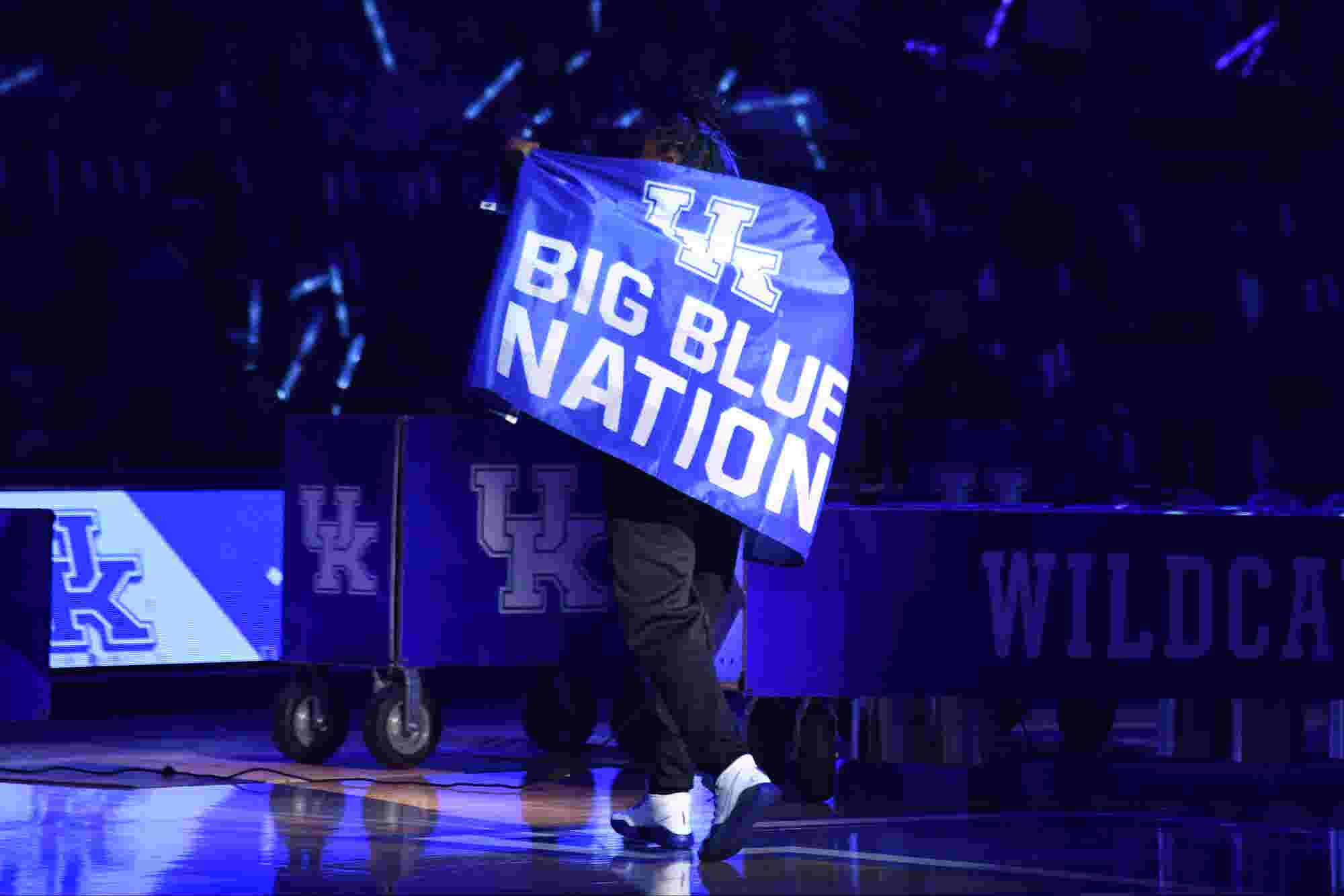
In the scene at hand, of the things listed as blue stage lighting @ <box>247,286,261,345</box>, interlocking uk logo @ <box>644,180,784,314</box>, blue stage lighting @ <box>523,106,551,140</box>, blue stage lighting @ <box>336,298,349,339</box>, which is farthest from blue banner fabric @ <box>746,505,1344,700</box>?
blue stage lighting @ <box>523,106,551,140</box>

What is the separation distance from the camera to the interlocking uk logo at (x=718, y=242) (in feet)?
17.4

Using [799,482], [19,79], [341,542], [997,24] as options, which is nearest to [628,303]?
[799,482]

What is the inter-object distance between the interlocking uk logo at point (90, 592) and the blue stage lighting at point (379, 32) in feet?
28.3

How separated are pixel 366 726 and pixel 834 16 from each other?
41.7ft

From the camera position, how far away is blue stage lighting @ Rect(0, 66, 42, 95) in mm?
15969

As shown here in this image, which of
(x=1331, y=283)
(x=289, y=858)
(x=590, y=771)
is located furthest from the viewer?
(x=1331, y=283)

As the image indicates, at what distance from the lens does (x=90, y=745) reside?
8219 millimetres

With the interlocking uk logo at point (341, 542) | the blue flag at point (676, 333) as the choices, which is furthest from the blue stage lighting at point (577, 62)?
the blue flag at point (676, 333)

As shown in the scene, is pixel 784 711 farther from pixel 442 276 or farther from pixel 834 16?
pixel 834 16

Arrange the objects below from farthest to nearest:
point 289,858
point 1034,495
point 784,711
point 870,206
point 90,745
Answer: point 870,206, point 1034,495, point 90,745, point 784,711, point 289,858

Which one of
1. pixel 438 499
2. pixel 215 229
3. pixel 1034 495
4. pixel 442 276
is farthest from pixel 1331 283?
pixel 438 499

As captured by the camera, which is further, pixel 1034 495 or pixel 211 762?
pixel 1034 495

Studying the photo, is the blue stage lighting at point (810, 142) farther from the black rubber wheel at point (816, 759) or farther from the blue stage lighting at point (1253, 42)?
the black rubber wheel at point (816, 759)

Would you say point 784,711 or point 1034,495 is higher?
point 1034,495
